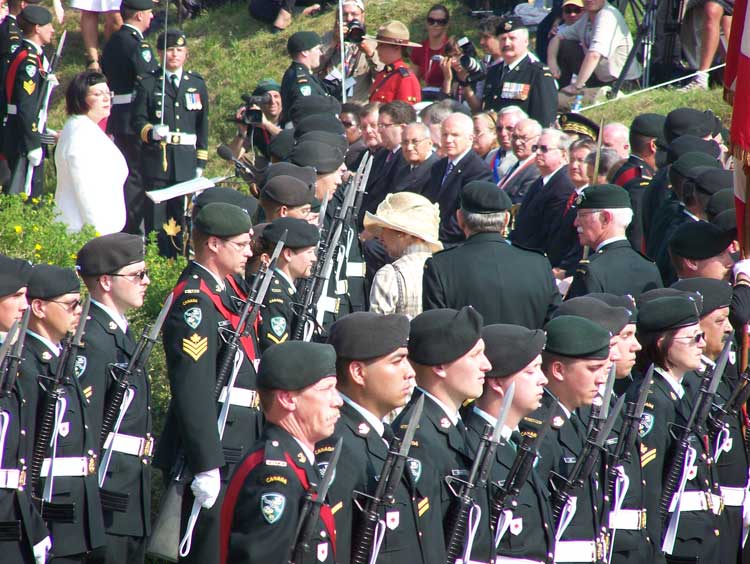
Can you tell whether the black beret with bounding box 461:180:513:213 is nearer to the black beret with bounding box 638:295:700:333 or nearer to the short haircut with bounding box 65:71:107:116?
the black beret with bounding box 638:295:700:333

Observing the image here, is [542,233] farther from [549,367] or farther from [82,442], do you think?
[82,442]

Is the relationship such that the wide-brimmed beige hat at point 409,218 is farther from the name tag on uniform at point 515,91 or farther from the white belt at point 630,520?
the name tag on uniform at point 515,91

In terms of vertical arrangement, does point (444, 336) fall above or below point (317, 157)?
above

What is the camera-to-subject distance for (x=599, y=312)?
5867mm

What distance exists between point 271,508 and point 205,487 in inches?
68.5

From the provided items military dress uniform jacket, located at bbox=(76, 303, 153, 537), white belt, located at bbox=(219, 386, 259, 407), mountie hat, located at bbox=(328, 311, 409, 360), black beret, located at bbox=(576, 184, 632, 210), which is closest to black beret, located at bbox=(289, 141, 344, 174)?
black beret, located at bbox=(576, 184, 632, 210)

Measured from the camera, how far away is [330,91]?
45.7 feet

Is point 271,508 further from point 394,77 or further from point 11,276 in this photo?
point 394,77

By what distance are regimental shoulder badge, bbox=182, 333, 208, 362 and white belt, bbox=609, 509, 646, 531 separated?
76.9 inches

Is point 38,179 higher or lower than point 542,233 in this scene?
lower

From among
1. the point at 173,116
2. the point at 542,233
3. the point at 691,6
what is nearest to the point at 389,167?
the point at 542,233

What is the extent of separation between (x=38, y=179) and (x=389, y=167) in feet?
13.2

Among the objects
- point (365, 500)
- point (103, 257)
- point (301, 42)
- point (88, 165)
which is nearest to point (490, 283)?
point (103, 257)

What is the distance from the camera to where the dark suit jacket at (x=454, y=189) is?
908 cm
